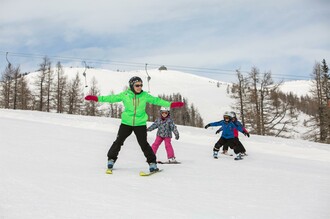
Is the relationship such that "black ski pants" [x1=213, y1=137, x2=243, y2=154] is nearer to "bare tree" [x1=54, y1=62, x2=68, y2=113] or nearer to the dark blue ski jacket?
the dark blue ski jacket

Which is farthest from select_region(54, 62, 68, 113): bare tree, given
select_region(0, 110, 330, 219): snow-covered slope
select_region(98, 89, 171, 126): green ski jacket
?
select_region(98, 89, 171, 126): green ski jacket

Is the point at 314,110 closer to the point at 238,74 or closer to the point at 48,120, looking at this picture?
the point at 238,74

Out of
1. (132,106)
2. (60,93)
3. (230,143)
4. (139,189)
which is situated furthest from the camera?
(60,93)

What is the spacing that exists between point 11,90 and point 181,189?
168 ft

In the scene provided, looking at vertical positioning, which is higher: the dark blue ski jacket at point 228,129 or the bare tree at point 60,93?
the bare tree at point 60,93

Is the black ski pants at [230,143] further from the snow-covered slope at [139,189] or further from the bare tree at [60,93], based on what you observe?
the bare tree at [60,93]

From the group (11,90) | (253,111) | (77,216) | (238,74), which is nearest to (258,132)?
(253,111)

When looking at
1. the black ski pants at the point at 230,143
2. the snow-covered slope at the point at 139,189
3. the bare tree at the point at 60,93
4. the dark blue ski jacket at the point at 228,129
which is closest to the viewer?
the snow-covered slope at the point at 139,189

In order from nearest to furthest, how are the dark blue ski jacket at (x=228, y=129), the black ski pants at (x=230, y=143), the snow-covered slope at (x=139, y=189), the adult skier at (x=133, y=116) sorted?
the snow-covered slope at (x=139, y=189) < the adult skier at (x=133, y=116) < the black ski pants at (x=230, y=143) < the dark blue ski jacket at (x=228, y=129)

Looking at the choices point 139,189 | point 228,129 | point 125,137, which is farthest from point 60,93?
point 139,189

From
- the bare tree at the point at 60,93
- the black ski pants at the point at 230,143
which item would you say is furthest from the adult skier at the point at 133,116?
the bare tree at the point at 60,93

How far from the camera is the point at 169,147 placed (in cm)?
796

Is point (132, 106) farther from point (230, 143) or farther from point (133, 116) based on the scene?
point (230, 143)

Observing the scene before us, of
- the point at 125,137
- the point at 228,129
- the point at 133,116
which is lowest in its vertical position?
the point at 125,137
